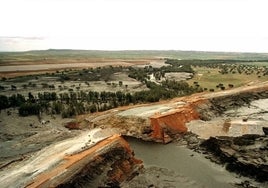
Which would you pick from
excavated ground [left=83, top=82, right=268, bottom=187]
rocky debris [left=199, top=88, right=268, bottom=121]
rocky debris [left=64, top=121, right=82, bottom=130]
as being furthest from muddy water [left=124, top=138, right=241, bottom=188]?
rocky debris [left=199, top=88, right=268, bottom=121]

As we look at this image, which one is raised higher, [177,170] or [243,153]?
[243,153]

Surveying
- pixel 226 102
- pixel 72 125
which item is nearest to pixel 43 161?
pixel 72 125

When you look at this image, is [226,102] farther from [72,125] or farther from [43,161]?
[43,161]

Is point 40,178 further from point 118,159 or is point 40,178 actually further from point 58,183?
point 118,159

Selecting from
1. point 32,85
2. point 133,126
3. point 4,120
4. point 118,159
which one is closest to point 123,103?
point 133,126

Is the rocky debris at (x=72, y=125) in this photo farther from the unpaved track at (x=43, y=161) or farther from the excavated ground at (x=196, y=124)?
the unpaved track at (x=43, y=161)

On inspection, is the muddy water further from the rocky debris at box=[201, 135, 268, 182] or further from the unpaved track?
the unpaved track
